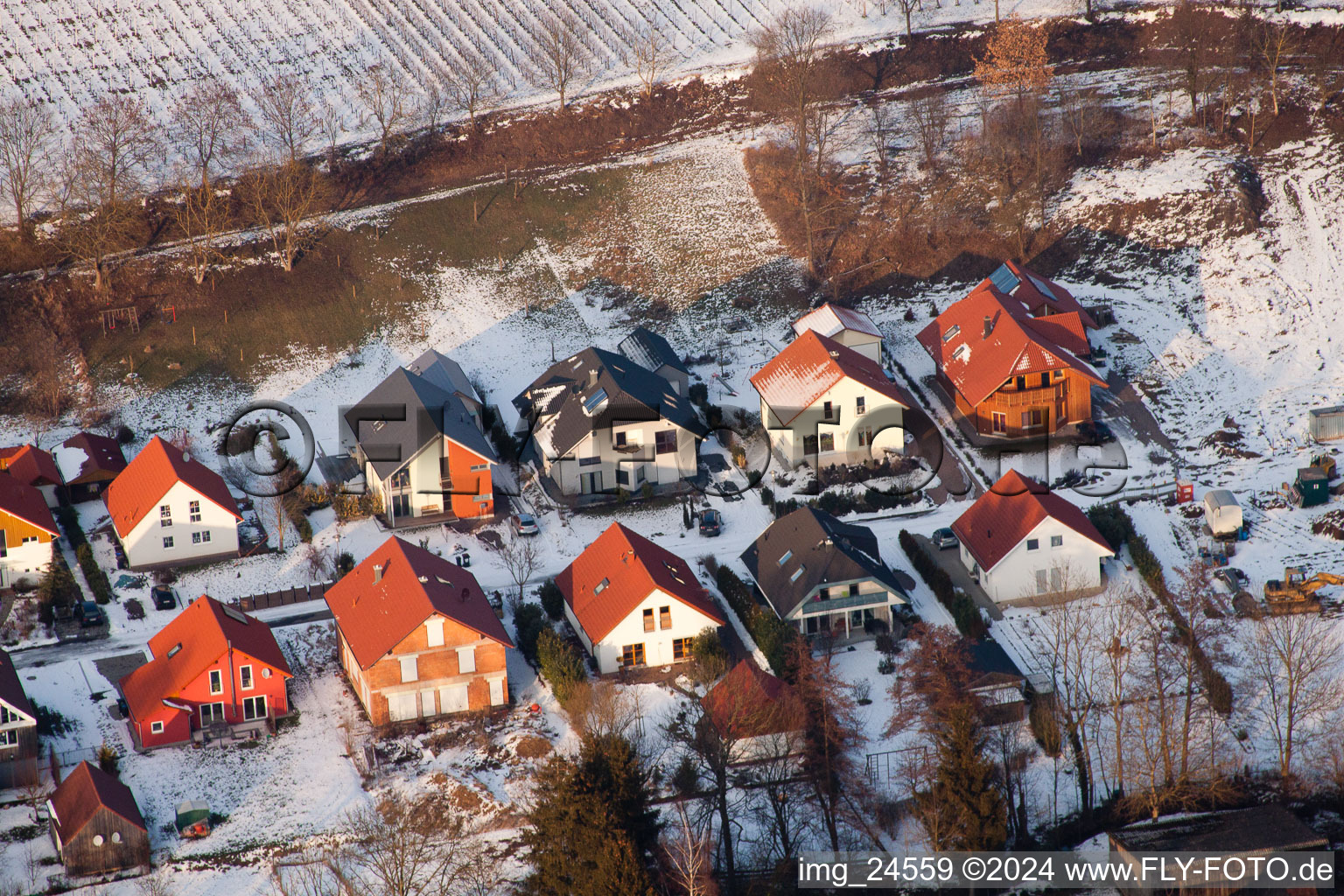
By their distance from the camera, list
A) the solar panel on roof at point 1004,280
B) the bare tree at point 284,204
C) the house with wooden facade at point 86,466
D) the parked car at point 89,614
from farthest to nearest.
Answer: the bare tree at point 284,204
the solar panel on roof at point 1004,280
the house with wooden facade at point 86,466
the parked car at point 89,614

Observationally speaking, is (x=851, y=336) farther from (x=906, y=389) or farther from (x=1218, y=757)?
(x=1218, y=757)

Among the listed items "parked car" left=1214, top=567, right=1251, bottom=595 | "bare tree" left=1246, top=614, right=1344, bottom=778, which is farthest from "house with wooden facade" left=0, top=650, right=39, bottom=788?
"parked car" left=1214, top=567, right=1251, bottom=595

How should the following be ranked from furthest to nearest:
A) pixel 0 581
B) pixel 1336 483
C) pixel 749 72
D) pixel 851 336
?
pixel 749 72, pixel 851 336, pixel 1336 483, pixel 0 581

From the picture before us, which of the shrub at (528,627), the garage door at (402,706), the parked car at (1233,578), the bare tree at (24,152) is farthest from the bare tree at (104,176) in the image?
the parked car at (1233,578)

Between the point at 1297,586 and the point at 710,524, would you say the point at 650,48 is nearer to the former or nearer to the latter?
the point at 710,524

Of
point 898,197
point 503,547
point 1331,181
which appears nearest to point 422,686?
point 503,547

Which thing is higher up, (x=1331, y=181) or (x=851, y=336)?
(x=1331, y=181)

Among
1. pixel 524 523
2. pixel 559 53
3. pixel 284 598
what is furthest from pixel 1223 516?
pixel 559 53

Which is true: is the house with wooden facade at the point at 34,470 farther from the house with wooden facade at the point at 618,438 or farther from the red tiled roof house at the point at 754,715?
the red tiled roof house at the point at 754,715
